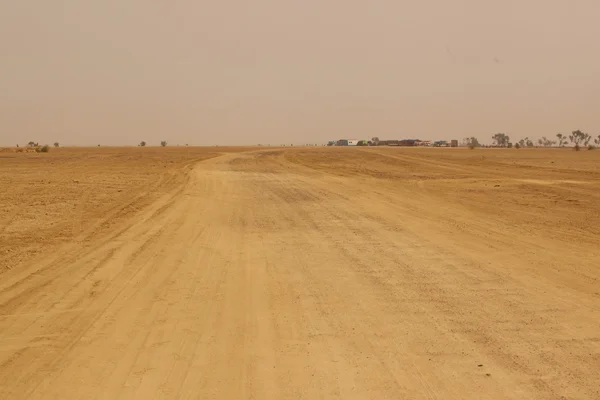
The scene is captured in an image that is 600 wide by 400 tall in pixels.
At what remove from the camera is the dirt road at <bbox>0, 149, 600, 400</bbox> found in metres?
4.29

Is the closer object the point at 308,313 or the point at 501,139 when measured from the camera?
the point at 308,313

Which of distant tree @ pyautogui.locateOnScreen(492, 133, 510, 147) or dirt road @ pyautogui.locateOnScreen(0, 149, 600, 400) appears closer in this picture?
dirt road @ pyautogui.locateOnScreen(0, 149, 600, 400)

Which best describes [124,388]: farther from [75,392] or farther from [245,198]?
[245,198]

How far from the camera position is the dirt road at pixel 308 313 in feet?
14.1

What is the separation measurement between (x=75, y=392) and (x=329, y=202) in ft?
37.9

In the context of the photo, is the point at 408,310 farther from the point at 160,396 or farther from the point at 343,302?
the point at 160,396

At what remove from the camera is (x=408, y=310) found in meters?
6.00

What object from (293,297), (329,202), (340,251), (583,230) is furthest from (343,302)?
(329,202)

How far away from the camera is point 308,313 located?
5.89 m

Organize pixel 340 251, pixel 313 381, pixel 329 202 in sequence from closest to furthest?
pixel 313 381 → pixel 340 251 → pixel 329 202

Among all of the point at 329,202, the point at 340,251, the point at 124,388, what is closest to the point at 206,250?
the point at 340,251

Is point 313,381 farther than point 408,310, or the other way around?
point 408,310

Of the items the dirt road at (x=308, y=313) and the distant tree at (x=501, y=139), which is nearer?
the dirt road at (x=308, y=313)

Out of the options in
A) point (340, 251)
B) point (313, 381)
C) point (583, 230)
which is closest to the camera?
point (313, 381)
